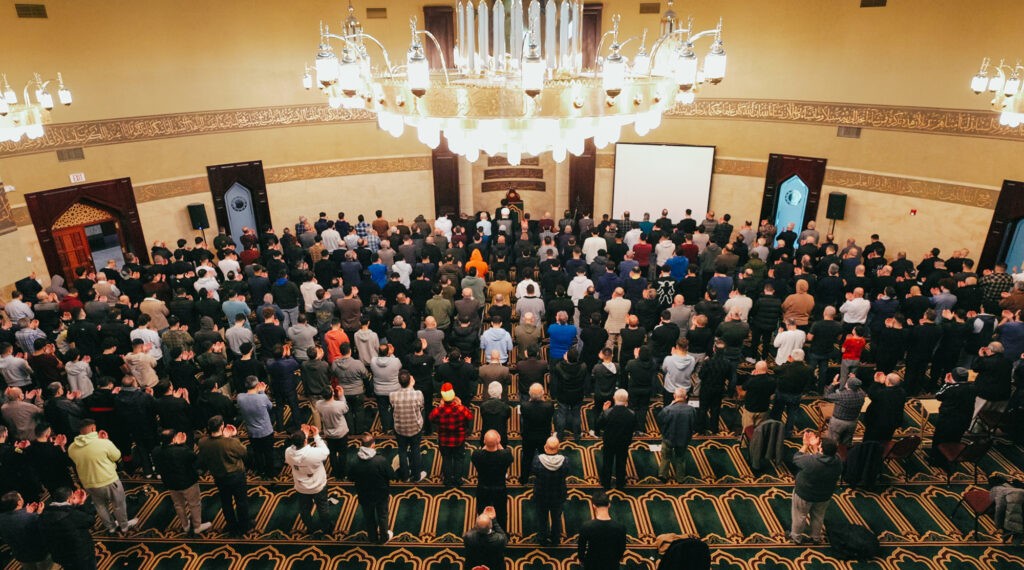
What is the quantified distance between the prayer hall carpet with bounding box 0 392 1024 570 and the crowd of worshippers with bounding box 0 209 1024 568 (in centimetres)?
20

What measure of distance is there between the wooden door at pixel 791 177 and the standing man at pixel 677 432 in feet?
28.2

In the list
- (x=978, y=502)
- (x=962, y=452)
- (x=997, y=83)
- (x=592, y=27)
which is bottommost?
(x=978, y=502)

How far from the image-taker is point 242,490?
18.4 ft

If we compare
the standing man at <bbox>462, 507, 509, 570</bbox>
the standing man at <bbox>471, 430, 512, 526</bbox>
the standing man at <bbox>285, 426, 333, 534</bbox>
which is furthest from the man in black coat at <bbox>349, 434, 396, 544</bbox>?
the standing man at <bbox>462, 507, 509, 570</bbox>

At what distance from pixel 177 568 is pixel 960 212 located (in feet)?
42.8

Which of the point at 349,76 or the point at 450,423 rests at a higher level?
the point at 349,76

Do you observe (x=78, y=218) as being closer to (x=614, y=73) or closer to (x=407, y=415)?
(x=407, y=415)

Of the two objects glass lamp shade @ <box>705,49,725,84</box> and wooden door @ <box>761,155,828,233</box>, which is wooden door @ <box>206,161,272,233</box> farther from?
glass lamp shade @ <box>705,49,725,84</box>

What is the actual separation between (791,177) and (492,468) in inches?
427

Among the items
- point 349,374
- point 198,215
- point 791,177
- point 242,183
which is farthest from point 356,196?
point 791,177

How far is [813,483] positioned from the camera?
5242mm

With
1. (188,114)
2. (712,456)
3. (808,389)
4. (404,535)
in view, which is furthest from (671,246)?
(188,114)

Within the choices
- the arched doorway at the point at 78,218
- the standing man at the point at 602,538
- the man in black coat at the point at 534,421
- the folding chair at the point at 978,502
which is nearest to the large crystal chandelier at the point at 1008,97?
the folding chair at the point at 978,502

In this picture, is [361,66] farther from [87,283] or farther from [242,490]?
[87,283]
